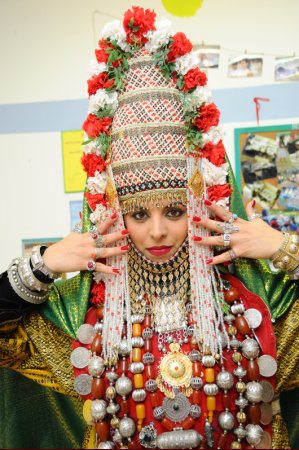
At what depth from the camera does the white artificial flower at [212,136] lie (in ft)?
4.05

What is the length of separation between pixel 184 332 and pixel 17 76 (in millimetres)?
1312

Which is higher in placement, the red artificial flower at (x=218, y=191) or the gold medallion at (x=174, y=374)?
the red artificial flower at (x=218, y=191)

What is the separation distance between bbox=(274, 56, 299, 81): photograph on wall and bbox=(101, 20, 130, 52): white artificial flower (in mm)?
784

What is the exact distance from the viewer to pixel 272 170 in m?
1.81

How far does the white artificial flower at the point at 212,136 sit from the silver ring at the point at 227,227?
230 millimetres

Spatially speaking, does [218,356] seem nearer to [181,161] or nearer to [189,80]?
[181,161]

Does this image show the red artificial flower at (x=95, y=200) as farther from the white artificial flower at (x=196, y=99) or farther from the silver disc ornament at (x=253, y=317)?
the silver disc ornament at (x=253, y=317)

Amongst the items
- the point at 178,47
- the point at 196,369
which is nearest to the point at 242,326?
the point at 196,369

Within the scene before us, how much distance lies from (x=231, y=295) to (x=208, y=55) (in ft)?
3.43

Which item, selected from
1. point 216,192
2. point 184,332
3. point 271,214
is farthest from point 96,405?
point 271,214

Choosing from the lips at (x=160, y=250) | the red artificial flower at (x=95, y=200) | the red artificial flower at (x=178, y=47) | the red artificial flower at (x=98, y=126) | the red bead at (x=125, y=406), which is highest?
the red artificial flower at (x=178, y=47)

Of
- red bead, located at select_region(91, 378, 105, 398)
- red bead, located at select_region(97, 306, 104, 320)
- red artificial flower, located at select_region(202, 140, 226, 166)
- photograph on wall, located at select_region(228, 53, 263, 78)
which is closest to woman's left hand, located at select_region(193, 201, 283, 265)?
red artificial flower, located at select_region(202, 140, 226, 166)

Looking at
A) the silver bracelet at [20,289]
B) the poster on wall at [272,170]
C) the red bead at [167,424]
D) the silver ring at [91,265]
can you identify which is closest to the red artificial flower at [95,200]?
the silver ring at [91,265]

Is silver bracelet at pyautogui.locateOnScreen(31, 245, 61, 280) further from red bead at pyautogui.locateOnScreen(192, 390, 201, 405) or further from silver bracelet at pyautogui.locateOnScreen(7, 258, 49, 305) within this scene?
red bead at pyautogui.locateOnScreen(192, 390, 201, 405)
